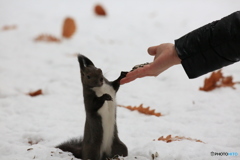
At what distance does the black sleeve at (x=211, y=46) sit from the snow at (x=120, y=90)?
0.77m

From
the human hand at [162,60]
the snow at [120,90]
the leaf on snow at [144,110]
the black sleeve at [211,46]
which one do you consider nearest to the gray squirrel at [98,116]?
the snow at [120,90]

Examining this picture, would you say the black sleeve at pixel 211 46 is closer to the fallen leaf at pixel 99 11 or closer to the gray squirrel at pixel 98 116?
the gray squirrel at pixel 98 116

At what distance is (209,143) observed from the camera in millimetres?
2775

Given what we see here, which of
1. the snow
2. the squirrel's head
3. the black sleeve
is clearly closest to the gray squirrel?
the squirrel's head

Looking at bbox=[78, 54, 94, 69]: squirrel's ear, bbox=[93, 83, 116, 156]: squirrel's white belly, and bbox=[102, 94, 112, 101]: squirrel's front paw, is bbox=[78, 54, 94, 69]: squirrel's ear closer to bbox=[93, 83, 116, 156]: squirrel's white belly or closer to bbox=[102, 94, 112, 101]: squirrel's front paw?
bbox=[93, 83, 116, 156]: squirrel's white belly

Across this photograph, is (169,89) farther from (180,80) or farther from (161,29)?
(161,29)

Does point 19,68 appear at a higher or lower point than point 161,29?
lower

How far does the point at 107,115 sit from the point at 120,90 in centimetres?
185

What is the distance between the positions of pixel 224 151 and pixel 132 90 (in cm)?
195

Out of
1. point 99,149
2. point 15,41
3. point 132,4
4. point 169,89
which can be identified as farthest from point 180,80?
point 132,4

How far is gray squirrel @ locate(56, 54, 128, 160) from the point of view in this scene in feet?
7.97

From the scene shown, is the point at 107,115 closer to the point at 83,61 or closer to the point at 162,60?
the point at 83,61

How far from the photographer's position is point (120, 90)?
4348 mm

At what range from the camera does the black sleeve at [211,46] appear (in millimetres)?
1961
